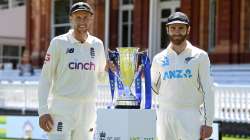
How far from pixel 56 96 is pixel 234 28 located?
518 inches

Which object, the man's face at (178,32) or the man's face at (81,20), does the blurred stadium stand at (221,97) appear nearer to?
the man's face at (81,20)

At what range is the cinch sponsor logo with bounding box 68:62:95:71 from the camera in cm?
599

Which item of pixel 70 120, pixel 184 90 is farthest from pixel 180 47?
pixel 70 120

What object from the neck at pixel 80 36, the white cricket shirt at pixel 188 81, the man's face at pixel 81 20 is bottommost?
the white cricket shirt at pixel 188 81

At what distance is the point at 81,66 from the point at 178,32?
3.42 feet

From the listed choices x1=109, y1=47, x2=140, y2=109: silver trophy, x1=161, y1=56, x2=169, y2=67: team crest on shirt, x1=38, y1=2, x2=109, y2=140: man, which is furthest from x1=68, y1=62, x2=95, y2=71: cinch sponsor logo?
x1=161, y1=56, x2=169, y2=67: team crest on shirt

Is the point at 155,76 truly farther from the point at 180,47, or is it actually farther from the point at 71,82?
the point at 71,82

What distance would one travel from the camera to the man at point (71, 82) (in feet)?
19.5

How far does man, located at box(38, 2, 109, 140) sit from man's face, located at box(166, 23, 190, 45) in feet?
2.86

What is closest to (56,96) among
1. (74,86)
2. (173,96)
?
(74,86)

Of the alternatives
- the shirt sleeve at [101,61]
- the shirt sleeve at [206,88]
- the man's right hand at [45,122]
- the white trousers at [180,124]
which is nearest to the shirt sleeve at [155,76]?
the white trousers at [180,124]

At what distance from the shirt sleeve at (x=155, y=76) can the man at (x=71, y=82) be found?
61 cm

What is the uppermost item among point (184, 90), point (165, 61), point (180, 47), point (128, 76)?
point (180, 47)

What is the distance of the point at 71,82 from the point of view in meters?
5.99
